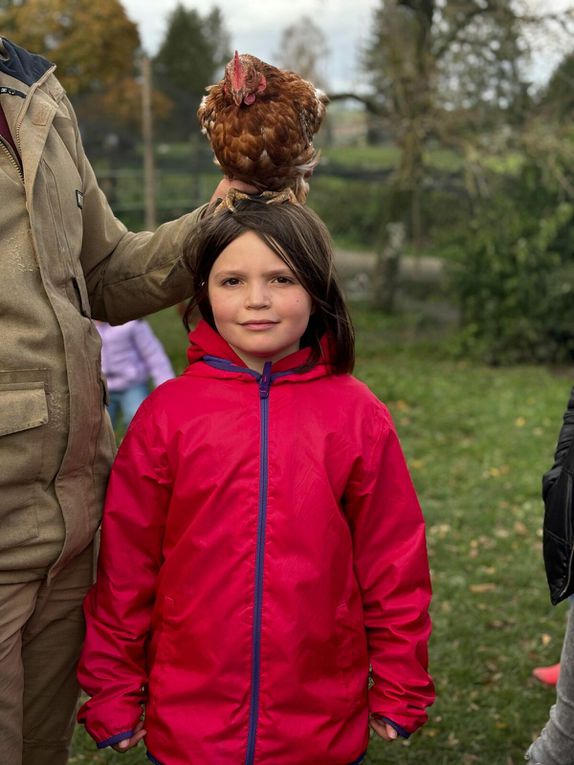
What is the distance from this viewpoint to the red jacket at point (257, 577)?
2014 mm

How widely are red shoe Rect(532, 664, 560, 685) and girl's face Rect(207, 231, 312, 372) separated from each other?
2.52 m

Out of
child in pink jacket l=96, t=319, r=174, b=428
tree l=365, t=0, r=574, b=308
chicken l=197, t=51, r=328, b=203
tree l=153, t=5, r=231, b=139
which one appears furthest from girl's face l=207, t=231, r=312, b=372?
tree l=153, t=5, r=231, b=139

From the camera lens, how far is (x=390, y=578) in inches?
82.8

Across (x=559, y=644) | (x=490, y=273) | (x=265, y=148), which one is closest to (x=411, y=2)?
(x=490, y=273)

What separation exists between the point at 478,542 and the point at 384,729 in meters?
3.62

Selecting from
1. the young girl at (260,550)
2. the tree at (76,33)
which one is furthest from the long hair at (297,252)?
the tree at (76,33)

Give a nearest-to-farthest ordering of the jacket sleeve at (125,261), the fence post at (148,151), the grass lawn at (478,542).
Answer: the jacket sleeve at (125,261), the grass lawn at (478,542), the fence post at (148,151)

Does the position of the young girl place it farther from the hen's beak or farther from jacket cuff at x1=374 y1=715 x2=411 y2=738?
the hen's beak

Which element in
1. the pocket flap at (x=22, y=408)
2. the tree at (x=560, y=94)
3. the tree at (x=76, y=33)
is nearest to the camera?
the pocket flap at (x=22, y=408)

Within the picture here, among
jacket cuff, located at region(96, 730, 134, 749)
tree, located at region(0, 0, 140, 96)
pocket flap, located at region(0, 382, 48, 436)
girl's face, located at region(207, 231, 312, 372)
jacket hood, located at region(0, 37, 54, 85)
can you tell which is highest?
tree, located at region(0, 0, 140, 96)

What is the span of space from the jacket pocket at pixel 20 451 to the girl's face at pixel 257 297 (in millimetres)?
436

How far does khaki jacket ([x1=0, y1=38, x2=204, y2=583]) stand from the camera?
1934mm

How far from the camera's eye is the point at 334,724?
2041mm

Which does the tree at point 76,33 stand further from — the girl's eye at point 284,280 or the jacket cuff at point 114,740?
the jacket cuff at point 114,740
